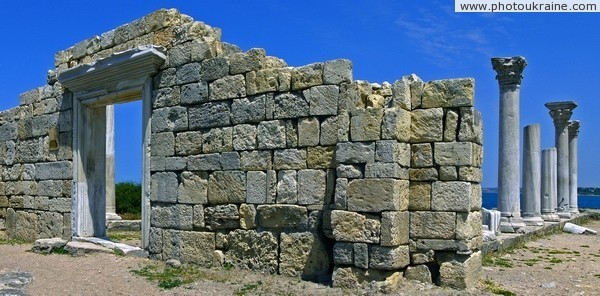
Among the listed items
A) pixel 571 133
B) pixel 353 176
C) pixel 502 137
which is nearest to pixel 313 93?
pixel 353 176

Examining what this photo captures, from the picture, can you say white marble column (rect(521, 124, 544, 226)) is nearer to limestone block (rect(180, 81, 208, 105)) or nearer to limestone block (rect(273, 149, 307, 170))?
limestone block (rect(273, 149, 307, 170))

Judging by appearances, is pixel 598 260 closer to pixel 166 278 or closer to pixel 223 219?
pixel 223 219

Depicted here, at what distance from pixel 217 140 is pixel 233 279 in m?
2.11

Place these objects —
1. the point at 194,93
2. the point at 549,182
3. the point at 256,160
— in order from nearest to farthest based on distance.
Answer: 1. the point at 256,160
2. the point at 194,93
3. the point at 549,182

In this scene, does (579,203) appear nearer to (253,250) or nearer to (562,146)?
(562,146)

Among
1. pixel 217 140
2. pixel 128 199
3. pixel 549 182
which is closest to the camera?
pixel 217 140

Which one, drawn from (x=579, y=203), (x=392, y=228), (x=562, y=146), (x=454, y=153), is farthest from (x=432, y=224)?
(x=579, y=203)

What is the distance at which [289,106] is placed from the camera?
790 centimetres

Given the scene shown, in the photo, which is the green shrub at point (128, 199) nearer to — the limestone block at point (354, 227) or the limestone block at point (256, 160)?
the limestone block at point (256, 160)

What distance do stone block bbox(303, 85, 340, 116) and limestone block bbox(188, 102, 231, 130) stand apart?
1490 millimetres

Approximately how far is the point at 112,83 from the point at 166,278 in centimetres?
392

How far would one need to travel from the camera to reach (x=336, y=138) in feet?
24.4

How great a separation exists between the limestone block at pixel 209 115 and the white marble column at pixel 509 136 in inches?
345

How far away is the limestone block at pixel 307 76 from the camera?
7663 millimetres
